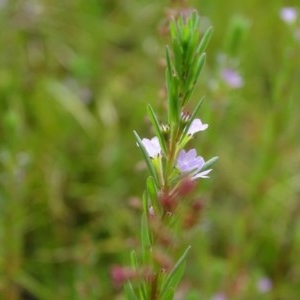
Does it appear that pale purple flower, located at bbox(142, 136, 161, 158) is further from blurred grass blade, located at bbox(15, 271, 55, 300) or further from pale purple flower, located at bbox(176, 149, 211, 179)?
blurred grass blade, located at bbox(15, 271, 55, 300)

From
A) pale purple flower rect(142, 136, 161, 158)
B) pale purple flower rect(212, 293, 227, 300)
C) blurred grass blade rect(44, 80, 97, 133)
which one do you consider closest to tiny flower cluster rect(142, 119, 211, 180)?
pale purple flower rect(142, 136, 161, 158)

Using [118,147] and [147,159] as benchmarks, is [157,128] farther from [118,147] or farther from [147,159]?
[118,147]

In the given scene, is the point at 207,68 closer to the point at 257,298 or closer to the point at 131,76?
the point at 131,76

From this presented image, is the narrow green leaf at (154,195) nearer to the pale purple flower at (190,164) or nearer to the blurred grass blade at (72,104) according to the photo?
the pale purple flower at (190,164)

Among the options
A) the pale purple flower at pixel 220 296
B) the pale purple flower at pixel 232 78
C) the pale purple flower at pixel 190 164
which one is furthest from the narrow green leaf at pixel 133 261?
the pale purple flower at pixel 220 296

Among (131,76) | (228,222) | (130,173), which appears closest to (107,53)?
(131,76)

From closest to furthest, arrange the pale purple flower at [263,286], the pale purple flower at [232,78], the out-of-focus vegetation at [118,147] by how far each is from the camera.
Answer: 1. the pale purple flower at [232,78]
2. the out-of-focus vegetation at [118,147]
3. the pale purple flower at [263,286]

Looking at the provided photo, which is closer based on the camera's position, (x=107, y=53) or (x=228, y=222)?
(x=228, y=222)

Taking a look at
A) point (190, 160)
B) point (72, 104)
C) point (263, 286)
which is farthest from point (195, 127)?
point (72, 104)
